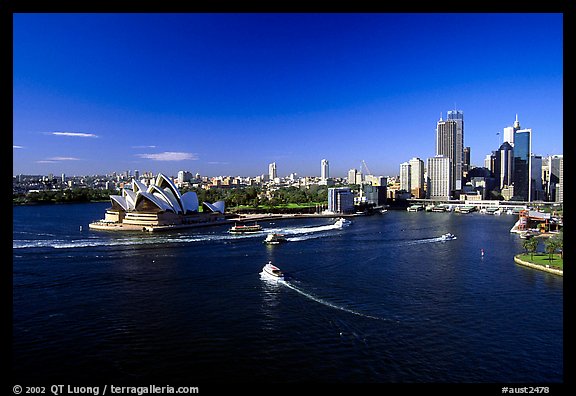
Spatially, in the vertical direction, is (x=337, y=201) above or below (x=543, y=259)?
above

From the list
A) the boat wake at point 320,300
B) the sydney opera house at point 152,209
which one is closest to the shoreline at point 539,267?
the boat wake at point 320,300

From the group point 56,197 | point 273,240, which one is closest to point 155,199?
point 273,240

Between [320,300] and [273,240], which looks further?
[273,240]

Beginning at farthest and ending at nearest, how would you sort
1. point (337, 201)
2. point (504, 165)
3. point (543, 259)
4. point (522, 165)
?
point (504, 165) → point (522, 165) → point (337, 201) → point (543, 259)

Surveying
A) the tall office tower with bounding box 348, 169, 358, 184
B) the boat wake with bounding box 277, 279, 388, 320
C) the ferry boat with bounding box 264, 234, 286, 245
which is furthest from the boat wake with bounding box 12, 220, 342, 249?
the tall office tower with bounding box 348, 169, 358, 184

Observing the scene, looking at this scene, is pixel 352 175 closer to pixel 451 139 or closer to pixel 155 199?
pixel 451 139

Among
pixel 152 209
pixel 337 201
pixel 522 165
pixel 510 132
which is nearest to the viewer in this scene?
pixel 152 209

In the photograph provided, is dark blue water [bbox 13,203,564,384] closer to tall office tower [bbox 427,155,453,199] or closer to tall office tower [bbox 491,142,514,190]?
tall office tower [bbox 427,155,453,199]
